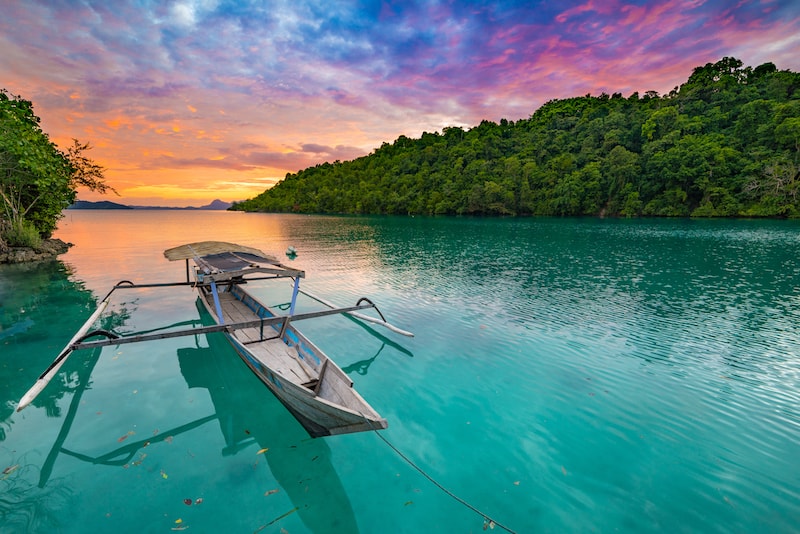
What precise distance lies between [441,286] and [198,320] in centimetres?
1410

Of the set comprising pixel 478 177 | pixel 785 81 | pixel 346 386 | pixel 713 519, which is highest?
pixel 785 81

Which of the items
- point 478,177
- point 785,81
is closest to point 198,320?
point 478,177

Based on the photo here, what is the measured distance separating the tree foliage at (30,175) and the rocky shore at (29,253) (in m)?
0.97

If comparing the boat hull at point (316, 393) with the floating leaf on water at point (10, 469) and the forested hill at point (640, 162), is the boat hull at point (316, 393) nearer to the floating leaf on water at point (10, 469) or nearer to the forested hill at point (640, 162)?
the floating leaf on water at point (10, 469)

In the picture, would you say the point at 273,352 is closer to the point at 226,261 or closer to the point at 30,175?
the point at 226,261

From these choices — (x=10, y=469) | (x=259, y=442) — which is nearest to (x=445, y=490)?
(x=259, y=442)

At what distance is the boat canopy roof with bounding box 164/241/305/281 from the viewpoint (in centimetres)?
1266

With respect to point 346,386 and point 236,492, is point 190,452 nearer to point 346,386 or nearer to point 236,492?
point 236,492

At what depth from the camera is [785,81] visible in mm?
95562

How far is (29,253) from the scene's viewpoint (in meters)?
30.7

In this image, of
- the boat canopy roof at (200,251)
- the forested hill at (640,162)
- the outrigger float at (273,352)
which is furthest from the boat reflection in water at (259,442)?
the forested hill at (640,162)

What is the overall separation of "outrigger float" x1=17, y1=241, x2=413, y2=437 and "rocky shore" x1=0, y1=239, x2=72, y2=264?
2530cm

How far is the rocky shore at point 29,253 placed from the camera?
28856mm

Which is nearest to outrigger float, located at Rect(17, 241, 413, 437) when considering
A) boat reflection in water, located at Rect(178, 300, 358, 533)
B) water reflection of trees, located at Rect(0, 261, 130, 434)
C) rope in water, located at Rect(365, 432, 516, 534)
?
boat reflection in water, located at Rect(178, 300, 358, 533)
